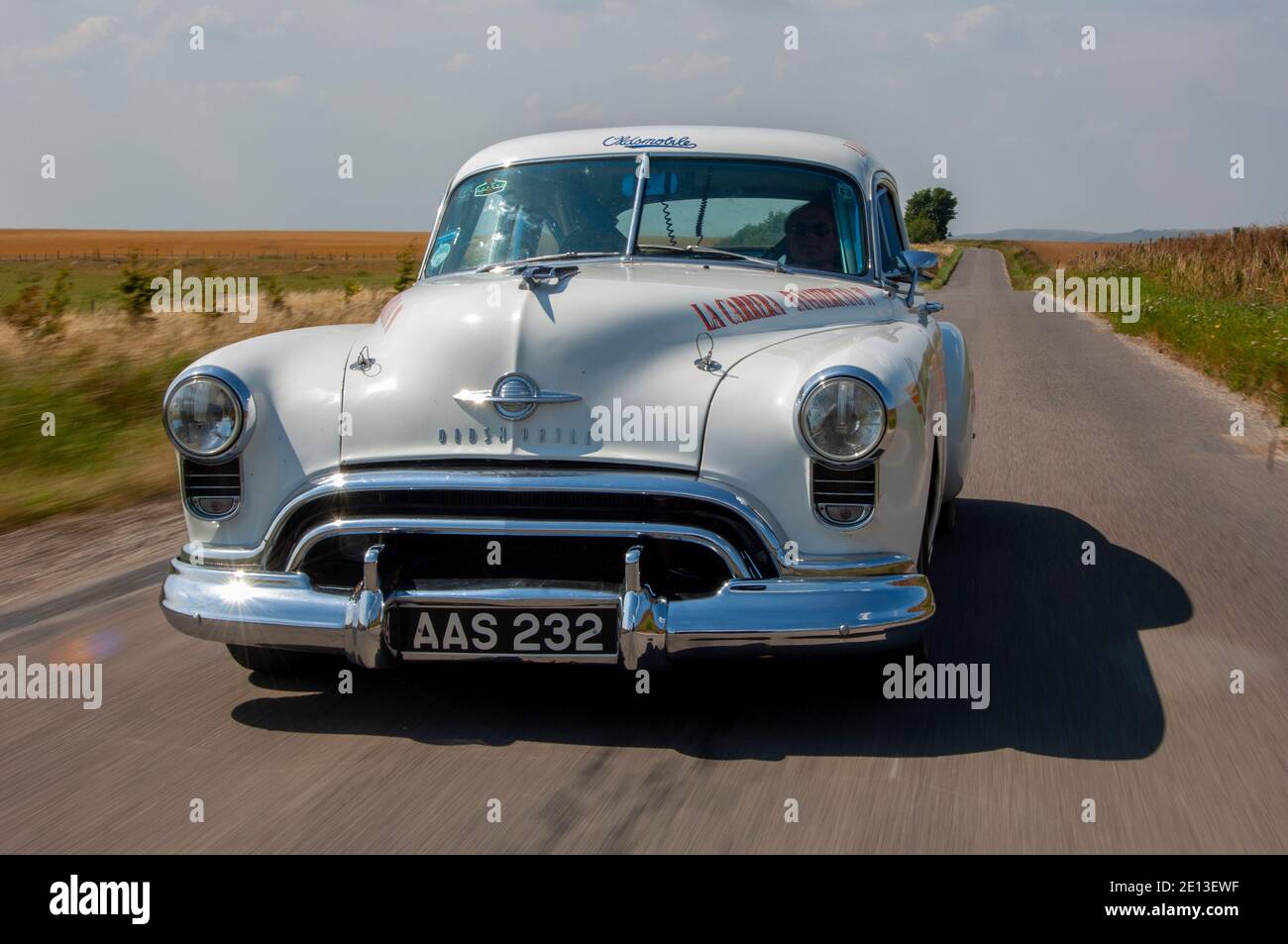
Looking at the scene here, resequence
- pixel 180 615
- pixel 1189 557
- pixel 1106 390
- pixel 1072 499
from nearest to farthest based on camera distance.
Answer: pixel 180 615 < pixel 1189 557 < pixel 1072 499 < pixel 1106 390

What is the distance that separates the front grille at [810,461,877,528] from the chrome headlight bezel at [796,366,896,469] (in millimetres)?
41

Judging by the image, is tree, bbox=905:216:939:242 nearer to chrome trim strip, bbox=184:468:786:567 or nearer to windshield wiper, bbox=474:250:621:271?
windshield wiper, bbox=474:250:621:271

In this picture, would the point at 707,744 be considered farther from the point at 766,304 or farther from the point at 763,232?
the point at 763,232

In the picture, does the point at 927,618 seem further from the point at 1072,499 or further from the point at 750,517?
the point at 1072,499

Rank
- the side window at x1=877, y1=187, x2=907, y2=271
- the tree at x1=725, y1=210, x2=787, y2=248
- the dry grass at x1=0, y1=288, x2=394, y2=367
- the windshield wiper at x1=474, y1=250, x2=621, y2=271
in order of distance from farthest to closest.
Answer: the dry grass at x1=0, y1=288, x2=394, y2=367 < the side window at x1=877, y1=187, x2=907, y2=271 < the tree at x1=725, y1=210, x2=787, y2=248 < the windshield wiper at x1=474, y1=250, x2=621, y2=271

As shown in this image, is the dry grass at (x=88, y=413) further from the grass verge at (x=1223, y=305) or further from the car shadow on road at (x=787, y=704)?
the grass verge at (x=1223, y=305)

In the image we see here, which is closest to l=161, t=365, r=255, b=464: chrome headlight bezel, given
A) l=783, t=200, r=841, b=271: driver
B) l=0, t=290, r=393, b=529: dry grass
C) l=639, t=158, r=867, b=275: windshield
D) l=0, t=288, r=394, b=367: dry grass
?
l=639, t=158, r=867, b=275: windshield

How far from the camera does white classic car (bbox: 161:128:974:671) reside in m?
3.35

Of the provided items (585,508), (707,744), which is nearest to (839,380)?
(585,508)

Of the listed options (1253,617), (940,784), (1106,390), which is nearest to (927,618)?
(940,784)

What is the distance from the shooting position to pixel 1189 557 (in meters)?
5.60

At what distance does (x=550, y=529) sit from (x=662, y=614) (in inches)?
14.3

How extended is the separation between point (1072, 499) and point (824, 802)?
4.39 meters
